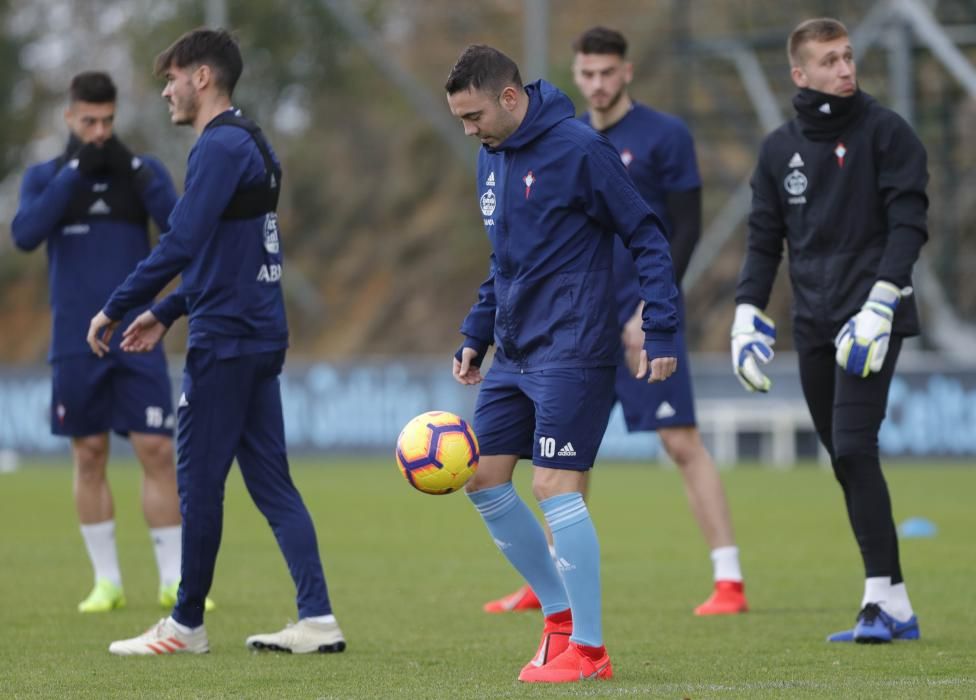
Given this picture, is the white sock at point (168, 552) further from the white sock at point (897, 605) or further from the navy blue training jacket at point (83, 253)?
the white sock at point (897, 605)

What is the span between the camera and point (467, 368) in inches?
264

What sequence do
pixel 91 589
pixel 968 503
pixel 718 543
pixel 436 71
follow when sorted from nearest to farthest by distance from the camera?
1. pixel 718 543
2. pixel 91 589
3. pixel 968 503
4. pixel 436 71

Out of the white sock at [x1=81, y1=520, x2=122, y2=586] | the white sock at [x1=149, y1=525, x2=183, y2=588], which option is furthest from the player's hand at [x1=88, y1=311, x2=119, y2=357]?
the white sock at [x1=81, y1=520, x2=122, y2=586]

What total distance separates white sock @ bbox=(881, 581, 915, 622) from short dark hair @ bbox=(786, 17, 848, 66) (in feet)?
7.37

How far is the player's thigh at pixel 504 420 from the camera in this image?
6.44 meters

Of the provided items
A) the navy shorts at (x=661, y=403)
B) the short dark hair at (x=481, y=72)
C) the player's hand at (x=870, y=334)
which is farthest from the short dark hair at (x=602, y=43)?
the short dark hair at (x=481, y=72)

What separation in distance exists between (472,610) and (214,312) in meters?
2.46

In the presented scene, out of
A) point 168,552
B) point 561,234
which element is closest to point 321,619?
point 561,234

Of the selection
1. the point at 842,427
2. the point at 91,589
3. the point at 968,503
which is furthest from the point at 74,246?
the point at 968,503

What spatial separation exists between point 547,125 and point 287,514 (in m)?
1.97

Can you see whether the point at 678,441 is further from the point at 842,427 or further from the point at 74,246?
the point at 74,246

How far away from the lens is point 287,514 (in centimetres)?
706

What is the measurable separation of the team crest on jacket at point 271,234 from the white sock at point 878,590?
2765 millimetres

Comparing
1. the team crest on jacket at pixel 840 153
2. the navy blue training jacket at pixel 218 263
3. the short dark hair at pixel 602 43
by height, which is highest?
the short dark hair at pixel 602 43
